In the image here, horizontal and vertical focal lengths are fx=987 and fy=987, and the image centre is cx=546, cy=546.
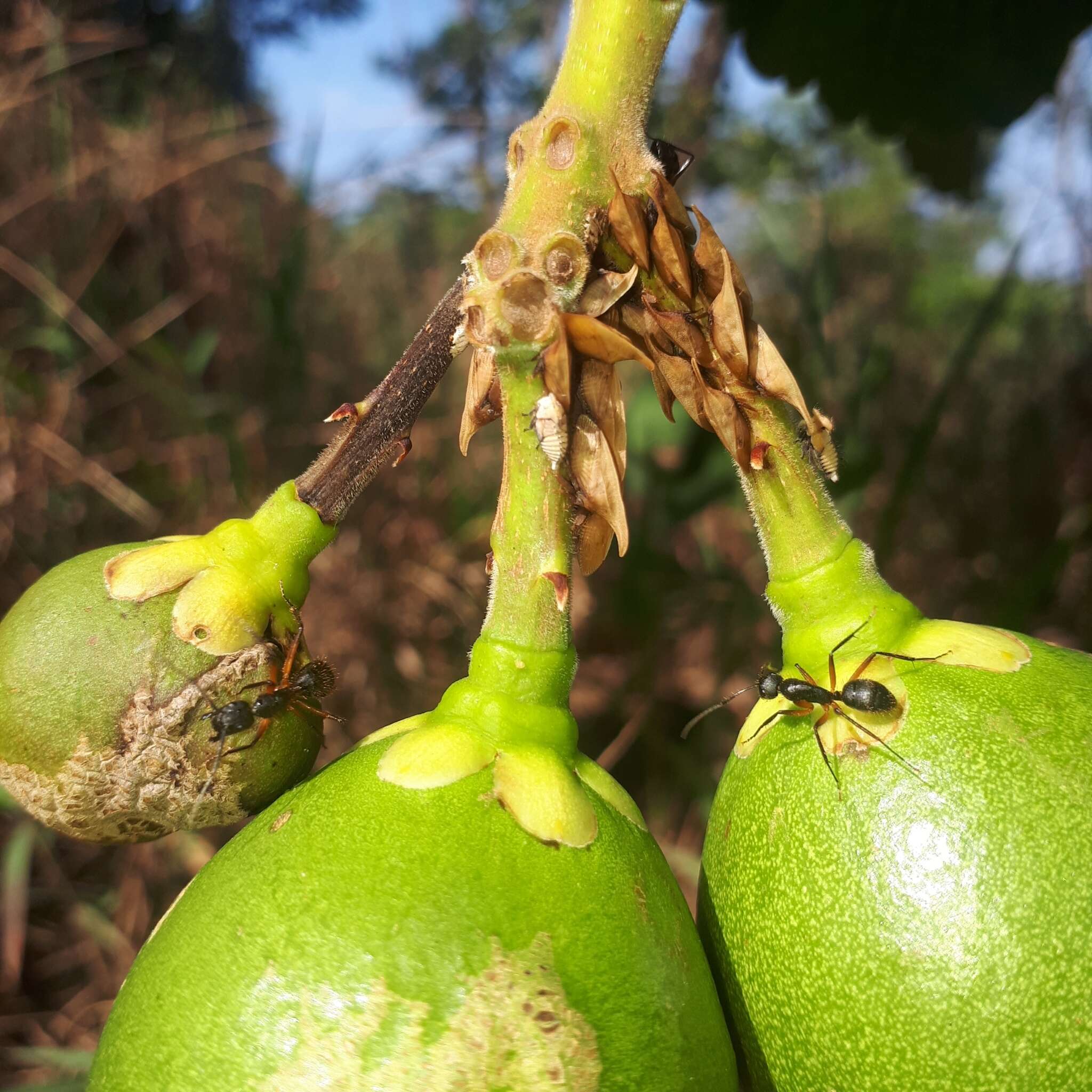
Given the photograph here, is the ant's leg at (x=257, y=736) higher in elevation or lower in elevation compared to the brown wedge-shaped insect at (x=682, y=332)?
lower

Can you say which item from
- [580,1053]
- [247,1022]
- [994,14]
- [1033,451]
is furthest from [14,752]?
[1033,451]

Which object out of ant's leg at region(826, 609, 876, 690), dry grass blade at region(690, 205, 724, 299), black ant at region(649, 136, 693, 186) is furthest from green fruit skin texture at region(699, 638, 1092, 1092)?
black ant at region(649, 136, 693, 186)

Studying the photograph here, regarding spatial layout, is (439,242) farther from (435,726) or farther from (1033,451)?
(435,726)

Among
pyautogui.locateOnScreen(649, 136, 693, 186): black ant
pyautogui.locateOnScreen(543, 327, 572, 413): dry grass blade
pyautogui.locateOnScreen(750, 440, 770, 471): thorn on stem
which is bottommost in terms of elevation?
pyautogui.locateOnScreen(750, 440, 770, 471): thorn on stem

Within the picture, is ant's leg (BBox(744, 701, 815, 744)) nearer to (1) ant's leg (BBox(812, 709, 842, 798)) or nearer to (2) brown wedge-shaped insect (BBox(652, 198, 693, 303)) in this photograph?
(1) ant's leg (BBox(812, 709, 842, 798))

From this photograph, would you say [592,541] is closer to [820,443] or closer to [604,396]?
[604,396]

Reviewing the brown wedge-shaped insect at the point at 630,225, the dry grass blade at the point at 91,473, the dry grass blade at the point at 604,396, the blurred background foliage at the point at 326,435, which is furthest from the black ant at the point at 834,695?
the dry grass blade at the point at 91,473

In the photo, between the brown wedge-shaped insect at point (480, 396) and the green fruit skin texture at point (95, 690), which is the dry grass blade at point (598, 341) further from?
the green fruit skin texture at point (95, 690)
